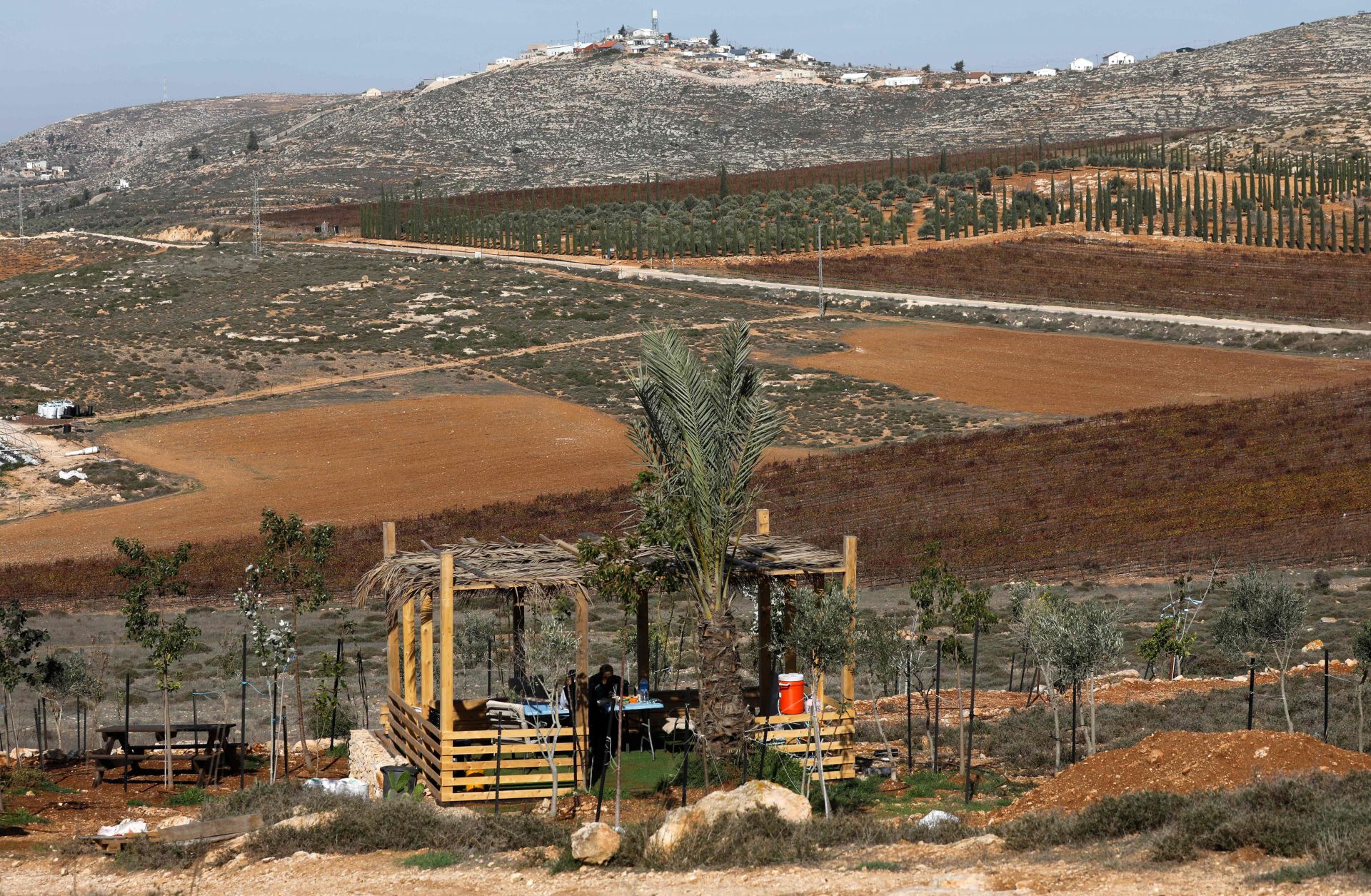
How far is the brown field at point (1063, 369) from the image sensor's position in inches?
2135

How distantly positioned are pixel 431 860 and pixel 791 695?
4312 millimetres

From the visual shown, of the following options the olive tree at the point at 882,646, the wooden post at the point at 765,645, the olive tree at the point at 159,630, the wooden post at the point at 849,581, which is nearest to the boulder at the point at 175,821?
the olive tree at the point at 159,630

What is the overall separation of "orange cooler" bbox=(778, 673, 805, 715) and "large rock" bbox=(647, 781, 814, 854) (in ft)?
7.67

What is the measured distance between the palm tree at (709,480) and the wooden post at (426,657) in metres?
2.78

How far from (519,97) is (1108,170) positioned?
7842 cm

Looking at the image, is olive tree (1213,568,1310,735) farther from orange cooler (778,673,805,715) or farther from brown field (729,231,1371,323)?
brown field (729,231,1371,323)

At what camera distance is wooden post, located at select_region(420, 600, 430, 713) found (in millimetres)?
16188

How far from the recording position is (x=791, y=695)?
51.8 ft

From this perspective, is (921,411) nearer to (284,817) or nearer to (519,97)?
(284,817)

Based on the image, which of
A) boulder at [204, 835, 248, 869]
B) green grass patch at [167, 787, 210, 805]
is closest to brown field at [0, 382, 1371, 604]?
green grass patch at [167, 787, 210, 805]

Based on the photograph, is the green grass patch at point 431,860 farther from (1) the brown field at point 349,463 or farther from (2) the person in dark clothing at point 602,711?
(1) the brown field at point 349,463

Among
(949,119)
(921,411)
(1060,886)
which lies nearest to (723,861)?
(1060,886)

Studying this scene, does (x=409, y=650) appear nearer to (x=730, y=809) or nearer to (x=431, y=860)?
(x=431, y=860)

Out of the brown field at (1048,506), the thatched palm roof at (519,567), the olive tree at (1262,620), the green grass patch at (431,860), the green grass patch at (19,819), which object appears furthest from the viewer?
the brown field at (1048,506)
